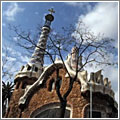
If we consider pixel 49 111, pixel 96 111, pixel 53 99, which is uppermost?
pixel 53 99

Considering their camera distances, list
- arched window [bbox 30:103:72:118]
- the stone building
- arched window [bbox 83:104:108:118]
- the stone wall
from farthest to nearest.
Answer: arched window [bbox 30:103:72:118]
the stone wall
the stone building
arched window [bbox 83:104:108:118]

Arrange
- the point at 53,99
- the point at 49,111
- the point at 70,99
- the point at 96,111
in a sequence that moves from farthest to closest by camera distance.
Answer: the point at 53,99 < the point at 49,111 < the point at 70,99 < the point at 96,111

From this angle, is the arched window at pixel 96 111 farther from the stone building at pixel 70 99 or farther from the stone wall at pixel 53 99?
the stone wall at pixel 53 99

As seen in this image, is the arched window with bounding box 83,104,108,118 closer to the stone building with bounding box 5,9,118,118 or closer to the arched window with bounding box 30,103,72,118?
the stone building with bounding box 5,9,118,118

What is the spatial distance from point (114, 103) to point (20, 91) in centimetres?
690

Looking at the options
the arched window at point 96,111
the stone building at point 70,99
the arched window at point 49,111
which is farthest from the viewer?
the arched window at point 49,111

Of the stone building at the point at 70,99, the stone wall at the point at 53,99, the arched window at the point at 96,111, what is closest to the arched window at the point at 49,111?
the stone building at the point at 70,99

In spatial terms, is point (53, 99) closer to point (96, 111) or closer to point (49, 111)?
point (49, 111)

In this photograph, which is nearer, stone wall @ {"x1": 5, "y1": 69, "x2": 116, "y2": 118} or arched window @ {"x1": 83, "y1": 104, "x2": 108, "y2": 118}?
arched window @ {"x1": 83, "y1": 104, "x2": 108, "y2": 118}

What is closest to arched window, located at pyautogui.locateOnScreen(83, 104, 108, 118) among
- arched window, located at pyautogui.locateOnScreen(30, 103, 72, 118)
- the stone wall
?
the stone wall

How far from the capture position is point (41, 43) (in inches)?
917

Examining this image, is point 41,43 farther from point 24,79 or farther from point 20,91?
point 20,91

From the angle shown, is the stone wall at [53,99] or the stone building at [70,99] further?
the stone wall at [53,99]

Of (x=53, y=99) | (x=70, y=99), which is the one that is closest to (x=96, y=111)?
(x=70, y=99)
